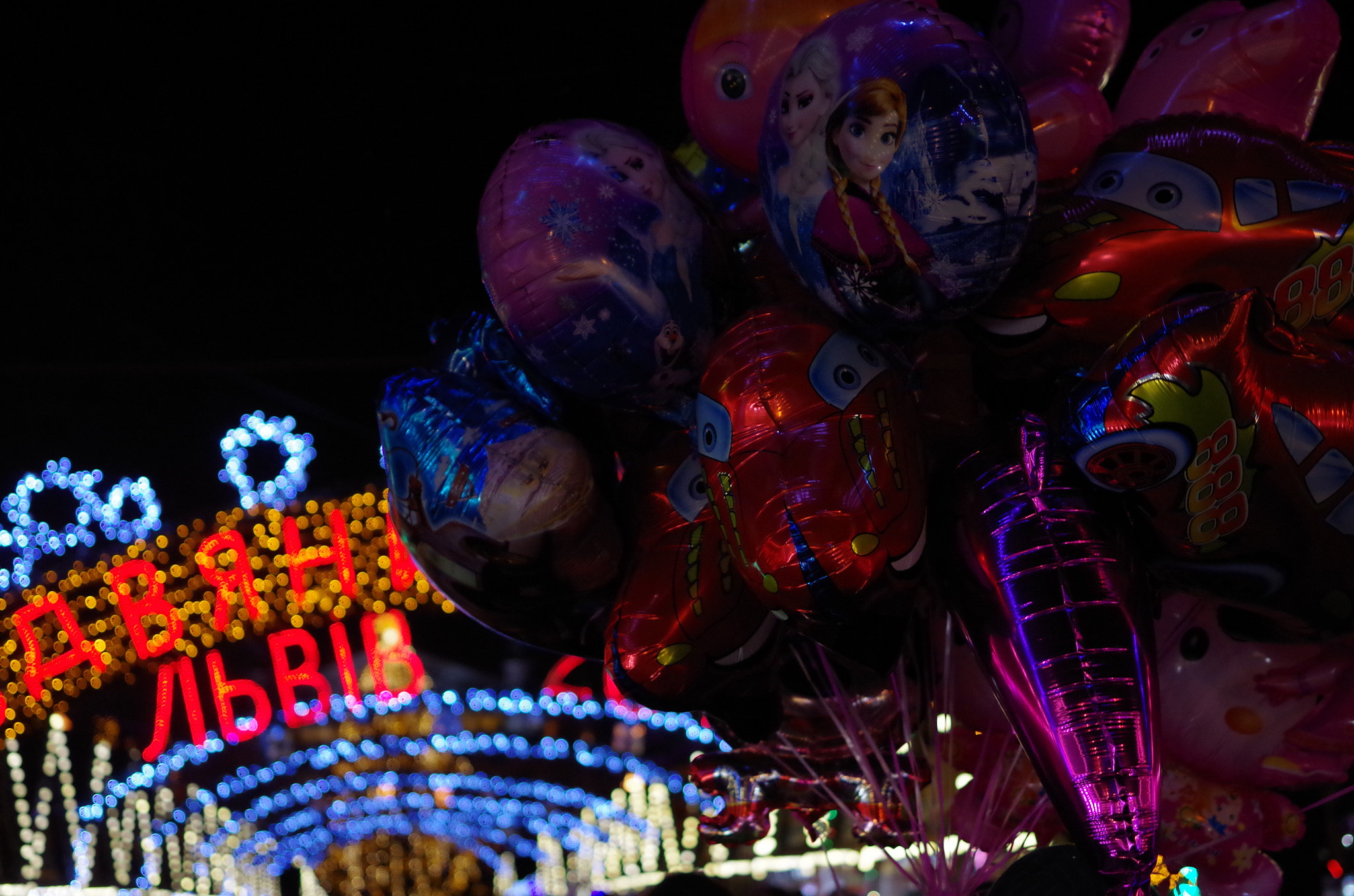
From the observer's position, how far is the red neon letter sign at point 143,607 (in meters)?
5.12

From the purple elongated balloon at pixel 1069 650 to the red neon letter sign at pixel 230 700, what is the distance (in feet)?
14.5

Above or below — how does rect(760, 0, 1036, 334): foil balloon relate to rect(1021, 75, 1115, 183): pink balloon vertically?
below

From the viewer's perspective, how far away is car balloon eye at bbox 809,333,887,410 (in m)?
1.44

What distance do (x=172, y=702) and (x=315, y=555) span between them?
A: 3.00 feet

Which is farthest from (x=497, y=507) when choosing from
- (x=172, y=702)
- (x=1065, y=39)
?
(x=172, y=702)

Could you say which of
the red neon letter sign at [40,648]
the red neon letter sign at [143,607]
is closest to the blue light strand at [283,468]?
the red neon letter sign at [143,607]

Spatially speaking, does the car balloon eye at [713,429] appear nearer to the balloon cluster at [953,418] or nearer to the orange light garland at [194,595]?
the balloon cluster at [953,418]

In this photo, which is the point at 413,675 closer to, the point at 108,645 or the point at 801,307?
the point at 108,645

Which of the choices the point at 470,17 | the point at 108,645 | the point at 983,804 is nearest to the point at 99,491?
the point at 108,645

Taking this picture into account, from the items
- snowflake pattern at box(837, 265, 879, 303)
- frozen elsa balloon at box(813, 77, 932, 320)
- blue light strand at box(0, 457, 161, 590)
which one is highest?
blue light strand at box(0, 457, 161, 590)

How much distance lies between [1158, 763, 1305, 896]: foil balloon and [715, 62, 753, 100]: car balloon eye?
127 cm

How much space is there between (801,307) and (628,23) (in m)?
2.23

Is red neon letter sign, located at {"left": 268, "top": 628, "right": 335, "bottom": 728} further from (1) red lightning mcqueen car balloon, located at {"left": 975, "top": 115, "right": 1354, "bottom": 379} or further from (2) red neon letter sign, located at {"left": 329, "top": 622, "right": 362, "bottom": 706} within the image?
(1) red lightning mcqueen car balloon, located at {"left": 975, "top": 115, "right": 1354, "bottom": 379}

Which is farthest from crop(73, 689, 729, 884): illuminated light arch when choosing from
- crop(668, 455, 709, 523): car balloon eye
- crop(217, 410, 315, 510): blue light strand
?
crop(668, 455, 709, 523): car balloon eye
